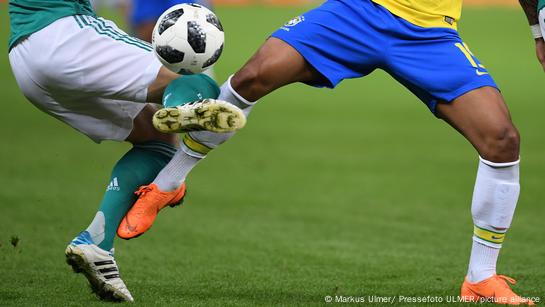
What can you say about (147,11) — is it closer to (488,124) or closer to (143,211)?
(143,211)

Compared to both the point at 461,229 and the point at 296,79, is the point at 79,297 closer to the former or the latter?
the point at 296,79

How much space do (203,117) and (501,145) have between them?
1.71 m

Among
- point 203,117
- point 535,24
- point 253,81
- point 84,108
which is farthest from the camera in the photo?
point 535,24

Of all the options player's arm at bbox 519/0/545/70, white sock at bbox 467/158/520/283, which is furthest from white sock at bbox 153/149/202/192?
player's arm at bbox 519/0/545/70

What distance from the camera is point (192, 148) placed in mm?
6105

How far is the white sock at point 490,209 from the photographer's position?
5.96 meters

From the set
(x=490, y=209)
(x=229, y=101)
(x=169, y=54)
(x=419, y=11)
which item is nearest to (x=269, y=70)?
(x=229, y=101)

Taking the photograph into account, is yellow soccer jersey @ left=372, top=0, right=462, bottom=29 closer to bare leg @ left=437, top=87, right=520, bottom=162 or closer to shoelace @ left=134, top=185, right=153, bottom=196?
bare leg @ left=437, top=87, right=520, bottom=162

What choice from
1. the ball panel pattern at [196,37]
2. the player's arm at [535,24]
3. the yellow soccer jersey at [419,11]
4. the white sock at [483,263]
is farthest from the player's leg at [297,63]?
the white sock at [483,263]

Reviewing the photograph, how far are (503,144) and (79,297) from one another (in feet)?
8.86

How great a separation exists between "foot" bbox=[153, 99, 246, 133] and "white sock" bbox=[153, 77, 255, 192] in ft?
1.52

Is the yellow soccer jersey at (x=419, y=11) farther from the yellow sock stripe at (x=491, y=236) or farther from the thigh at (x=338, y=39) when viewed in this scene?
the yellow sock stripe at (x=491, y=236)

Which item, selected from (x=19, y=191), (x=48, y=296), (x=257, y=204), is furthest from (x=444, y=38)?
(x=19, y=191)

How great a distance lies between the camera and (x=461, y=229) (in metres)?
9.48
